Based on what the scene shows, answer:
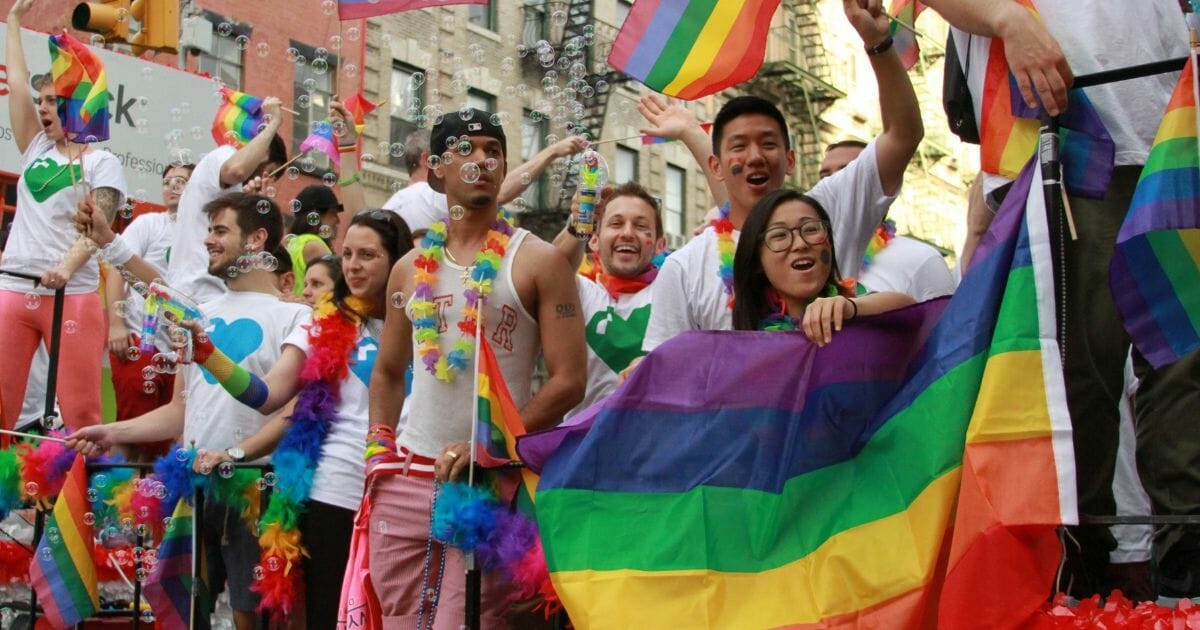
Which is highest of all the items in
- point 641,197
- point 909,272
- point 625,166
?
point 625,166

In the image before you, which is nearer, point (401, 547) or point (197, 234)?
point (401, 547)

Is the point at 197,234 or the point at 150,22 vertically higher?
the point at 150,22

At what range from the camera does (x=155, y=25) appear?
23.4 ft

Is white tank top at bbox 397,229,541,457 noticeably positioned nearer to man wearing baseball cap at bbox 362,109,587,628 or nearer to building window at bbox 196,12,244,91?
Answer: man wearing baseball cap at bbox 362,109,587,628

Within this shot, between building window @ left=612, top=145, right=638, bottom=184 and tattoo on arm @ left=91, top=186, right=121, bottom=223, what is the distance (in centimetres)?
1332

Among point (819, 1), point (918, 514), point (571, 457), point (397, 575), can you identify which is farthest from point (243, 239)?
point (819, 1)

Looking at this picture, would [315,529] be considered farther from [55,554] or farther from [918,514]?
[918,514]

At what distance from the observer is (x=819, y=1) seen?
95.5 ft

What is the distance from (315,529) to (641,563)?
190cm

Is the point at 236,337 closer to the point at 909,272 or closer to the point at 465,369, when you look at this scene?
the point at 465,369

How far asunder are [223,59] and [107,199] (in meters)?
9.36

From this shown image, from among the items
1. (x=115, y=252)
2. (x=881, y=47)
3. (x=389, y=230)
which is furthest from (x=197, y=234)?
(x=881, y=47)

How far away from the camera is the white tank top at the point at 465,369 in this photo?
4211 mm

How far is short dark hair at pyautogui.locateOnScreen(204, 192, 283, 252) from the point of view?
5.62 m
